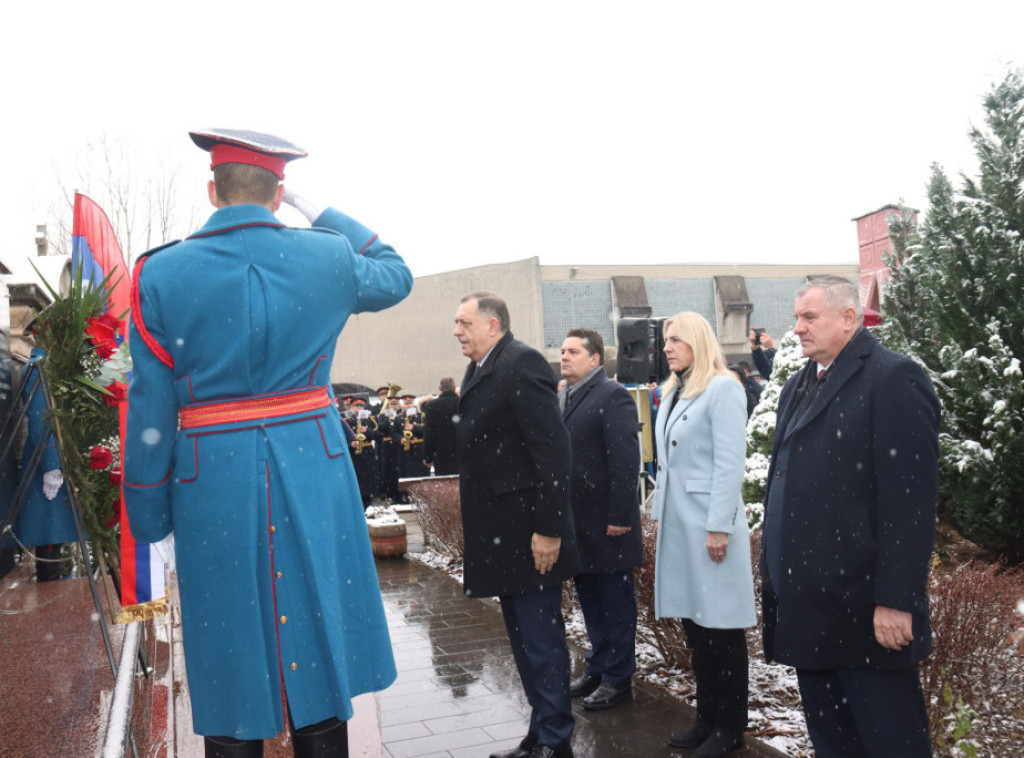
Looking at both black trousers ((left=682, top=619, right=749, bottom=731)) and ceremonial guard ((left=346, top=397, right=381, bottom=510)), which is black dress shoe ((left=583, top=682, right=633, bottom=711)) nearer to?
black trousers ((left=682, top=619, right=749, bottom=731))

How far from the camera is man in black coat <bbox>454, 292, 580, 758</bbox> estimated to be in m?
4.02

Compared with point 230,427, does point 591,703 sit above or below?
below

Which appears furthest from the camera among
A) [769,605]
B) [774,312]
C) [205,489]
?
[774,312]

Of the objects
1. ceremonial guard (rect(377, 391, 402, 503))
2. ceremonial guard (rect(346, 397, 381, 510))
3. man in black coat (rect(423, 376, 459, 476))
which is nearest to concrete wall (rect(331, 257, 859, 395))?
ceremonial guard (rect(377, 391, 402, 503))

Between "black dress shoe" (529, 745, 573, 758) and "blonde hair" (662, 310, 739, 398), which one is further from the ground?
"blonde hair" (662, 310, 739, 398)

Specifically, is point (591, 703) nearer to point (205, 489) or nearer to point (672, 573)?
point (672, 573)

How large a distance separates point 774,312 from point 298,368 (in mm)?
51576

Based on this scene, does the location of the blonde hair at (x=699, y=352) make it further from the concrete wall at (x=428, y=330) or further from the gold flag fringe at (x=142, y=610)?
the concrete wall at (x=428, y=330)

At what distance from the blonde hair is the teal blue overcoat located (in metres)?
2.41

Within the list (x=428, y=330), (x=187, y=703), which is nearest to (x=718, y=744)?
(x=187, y=703)

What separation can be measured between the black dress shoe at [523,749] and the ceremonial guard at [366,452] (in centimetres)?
993

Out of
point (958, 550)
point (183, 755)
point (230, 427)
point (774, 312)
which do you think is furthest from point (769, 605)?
point (774, 312)

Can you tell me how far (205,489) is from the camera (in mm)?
2525

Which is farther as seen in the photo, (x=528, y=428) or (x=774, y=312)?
(x=774, y=312)
